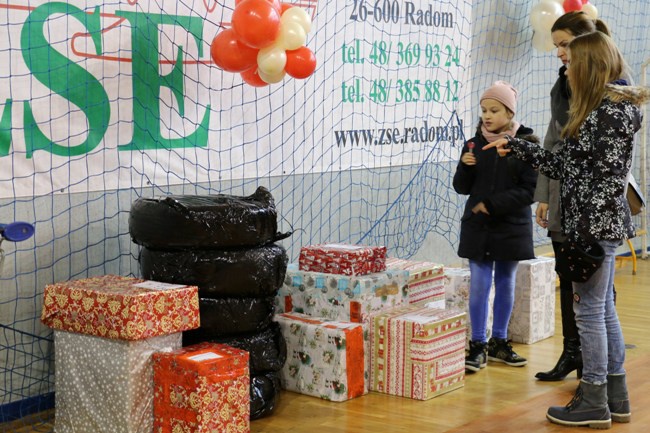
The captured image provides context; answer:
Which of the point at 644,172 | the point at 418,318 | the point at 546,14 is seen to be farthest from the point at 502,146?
the point at 644,172

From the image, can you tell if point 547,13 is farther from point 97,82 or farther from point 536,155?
point 97,82

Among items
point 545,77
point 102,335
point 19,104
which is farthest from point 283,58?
point 545,77

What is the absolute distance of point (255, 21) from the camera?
3.67 meters

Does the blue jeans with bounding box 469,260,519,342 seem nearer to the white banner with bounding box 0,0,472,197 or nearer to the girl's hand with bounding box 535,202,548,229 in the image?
the girl's hand with bounding box 535,202,548,229

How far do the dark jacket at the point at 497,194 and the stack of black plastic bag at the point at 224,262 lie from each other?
102cm

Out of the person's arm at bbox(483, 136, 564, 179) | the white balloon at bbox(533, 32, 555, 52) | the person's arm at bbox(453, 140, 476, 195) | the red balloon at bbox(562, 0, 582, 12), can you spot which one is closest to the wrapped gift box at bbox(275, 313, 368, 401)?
the person's arm at bbox(453, 140, 476, 195)

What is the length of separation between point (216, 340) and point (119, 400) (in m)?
0.46

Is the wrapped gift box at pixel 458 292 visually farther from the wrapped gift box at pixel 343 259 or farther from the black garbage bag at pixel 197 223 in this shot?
the black garbage bag at pixel 197 223

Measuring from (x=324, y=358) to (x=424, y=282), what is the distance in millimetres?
719

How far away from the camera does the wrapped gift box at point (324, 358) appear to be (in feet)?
Answer: 12.9

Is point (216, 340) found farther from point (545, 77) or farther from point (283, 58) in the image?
point (545, 77)

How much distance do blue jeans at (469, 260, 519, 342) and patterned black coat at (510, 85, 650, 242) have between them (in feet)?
3.13

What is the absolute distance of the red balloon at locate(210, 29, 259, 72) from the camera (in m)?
3.85

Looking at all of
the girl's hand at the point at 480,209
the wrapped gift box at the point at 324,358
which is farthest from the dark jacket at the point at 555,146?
the wrapped gift box at the point at 324,358
